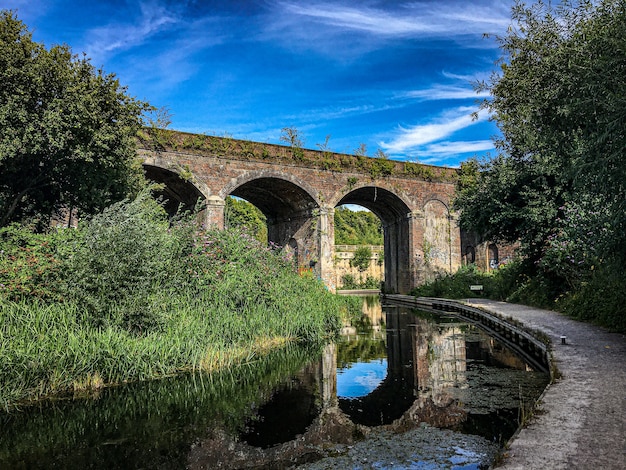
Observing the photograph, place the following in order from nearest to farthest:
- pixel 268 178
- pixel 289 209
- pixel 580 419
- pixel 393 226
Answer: pixel 580 419 < pixel 268 178 < pixel 289 209 < pixel 393 226

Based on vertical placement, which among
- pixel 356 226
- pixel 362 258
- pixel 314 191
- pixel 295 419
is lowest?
pixel 295 419

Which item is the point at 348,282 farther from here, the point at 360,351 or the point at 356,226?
the point at 360,351

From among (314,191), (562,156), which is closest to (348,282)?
(314,191)

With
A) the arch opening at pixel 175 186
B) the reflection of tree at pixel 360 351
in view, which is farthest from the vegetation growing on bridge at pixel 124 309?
the arch opening at pixel 175 186

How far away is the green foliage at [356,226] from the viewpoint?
1770 inches

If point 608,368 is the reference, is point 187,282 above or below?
above

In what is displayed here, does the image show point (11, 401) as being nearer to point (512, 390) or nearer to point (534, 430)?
point (534, 430)

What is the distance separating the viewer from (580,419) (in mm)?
3289

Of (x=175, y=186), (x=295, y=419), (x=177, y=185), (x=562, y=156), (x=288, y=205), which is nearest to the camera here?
(x=295, y=419)

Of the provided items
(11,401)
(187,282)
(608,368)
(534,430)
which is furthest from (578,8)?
A: (11,401)

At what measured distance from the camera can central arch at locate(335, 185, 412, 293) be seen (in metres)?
20.4

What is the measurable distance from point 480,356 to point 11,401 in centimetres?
638

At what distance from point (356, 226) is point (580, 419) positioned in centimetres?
4430

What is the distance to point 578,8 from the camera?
642 centimetres
